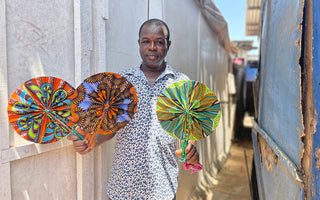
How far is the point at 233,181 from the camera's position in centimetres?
502

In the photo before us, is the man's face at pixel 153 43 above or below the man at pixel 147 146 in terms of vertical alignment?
above

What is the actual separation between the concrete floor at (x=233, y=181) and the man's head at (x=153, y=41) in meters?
3.39

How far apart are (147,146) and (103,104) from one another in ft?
1.29

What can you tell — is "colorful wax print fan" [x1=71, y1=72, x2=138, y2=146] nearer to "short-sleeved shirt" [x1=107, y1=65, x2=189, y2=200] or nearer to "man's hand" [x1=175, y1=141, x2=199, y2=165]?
"short-sleeved shirt" [x1=107, y1=65, x2=189, y2=200]

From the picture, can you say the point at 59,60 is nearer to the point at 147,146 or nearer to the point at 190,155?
the point at 147,146

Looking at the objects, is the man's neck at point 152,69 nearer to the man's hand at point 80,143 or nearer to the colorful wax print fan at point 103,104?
the colorful wax print fan at point 103,104

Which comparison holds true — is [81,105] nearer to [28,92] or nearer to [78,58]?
[28,92]

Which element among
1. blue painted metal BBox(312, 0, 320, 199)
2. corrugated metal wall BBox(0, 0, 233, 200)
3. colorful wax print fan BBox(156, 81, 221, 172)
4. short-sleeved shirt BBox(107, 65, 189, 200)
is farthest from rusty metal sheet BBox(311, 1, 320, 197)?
corrugated metal wall BBox(0, 0, 233, 200)

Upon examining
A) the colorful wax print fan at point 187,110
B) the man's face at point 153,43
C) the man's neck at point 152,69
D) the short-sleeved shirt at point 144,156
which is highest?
the man's face at point 153,43

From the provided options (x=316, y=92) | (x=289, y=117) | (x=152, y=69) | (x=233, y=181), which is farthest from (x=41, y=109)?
(x=233, y=181)

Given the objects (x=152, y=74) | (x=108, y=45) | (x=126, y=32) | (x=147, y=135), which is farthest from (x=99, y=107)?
(x=126, y=32)

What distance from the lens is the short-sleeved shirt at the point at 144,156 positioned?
5.03 ft

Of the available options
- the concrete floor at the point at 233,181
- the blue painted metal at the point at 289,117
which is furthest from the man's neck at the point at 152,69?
the concrete floor at the point at 233,181

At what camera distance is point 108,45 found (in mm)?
1932
